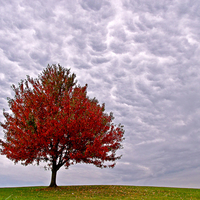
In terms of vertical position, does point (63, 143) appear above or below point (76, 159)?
above

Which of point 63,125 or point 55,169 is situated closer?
point 63,125

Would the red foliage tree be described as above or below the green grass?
above

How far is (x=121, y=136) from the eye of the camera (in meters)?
27.7

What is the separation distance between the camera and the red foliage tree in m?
23.8

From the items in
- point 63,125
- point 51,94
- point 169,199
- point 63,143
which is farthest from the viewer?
point 51,94

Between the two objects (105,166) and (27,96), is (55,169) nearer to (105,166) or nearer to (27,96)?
(105,166)

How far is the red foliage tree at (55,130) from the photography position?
23.8 m

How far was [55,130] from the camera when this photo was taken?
23359 mm

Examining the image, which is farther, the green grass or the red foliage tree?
the red foliage tree

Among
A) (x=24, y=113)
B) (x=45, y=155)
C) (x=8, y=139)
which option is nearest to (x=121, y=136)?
(x=45, y=155)

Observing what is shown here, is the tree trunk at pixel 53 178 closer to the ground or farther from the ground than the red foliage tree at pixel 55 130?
closer to the ground

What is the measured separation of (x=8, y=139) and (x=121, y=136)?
15108mm

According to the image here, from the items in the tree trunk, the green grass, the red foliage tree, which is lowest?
the green grass

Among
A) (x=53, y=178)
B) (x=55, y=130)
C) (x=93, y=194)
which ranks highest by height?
(x=55, y=130)
